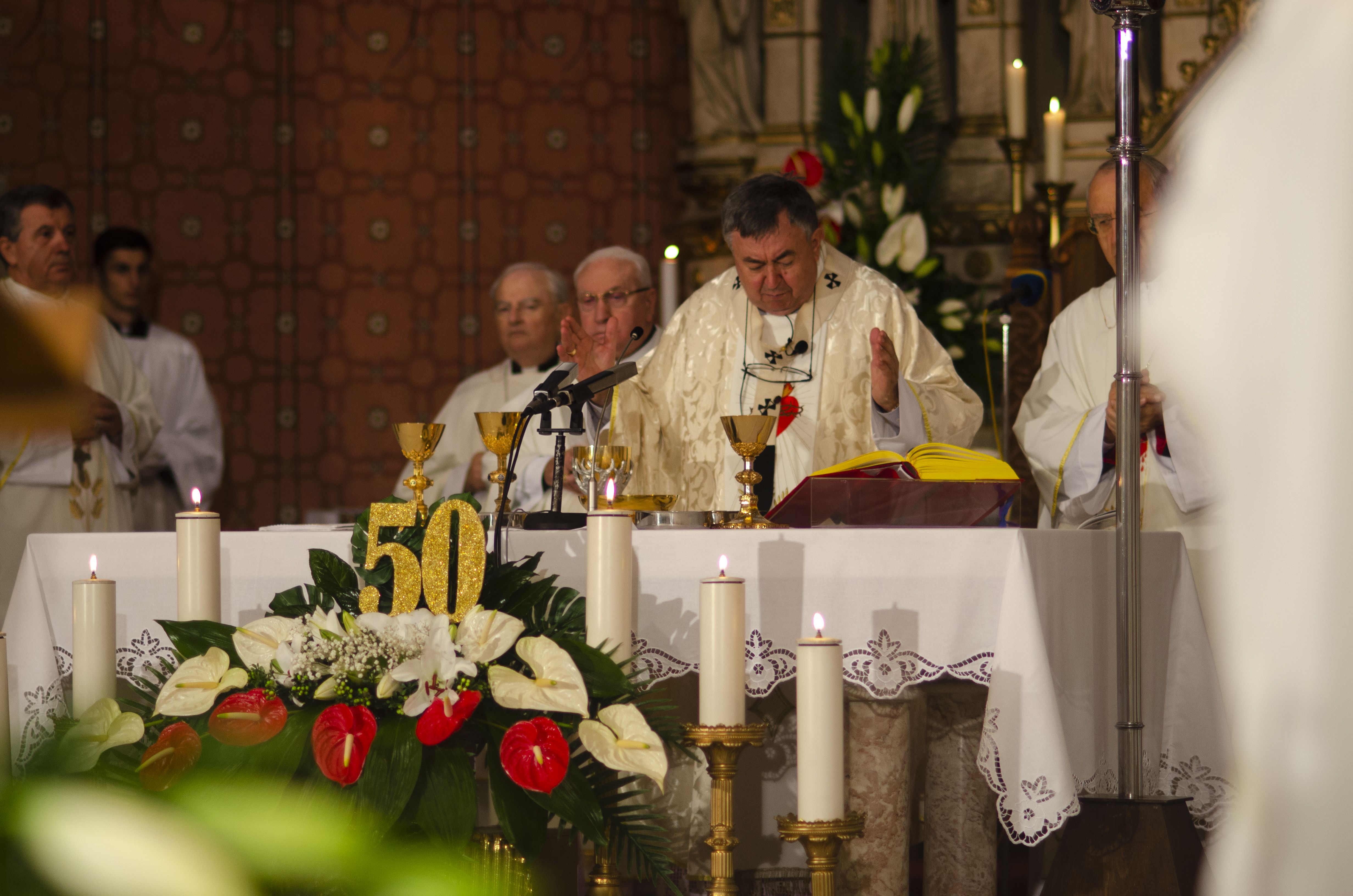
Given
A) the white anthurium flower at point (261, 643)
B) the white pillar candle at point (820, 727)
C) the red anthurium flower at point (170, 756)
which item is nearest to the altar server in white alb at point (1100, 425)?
the white pillar candle at point (820, 727)

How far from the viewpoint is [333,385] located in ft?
20.9

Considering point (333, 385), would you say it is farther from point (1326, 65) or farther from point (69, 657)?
point (1326, 65)

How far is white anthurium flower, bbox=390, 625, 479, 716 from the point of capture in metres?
1.82

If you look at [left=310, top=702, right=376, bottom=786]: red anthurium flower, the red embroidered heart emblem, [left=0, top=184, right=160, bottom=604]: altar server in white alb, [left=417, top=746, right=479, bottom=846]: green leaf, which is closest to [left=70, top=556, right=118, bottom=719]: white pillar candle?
[left=310, top=702, right=376, bottom=786]: red anthurium flower

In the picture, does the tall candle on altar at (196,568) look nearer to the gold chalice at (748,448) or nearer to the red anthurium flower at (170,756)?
the red anthurium flower at (170,756)

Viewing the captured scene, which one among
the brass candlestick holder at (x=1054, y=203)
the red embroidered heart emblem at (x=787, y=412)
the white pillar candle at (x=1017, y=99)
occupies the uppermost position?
the white pillar candle at (x=1017, y=99)

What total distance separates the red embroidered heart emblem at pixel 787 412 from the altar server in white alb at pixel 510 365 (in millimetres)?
1630

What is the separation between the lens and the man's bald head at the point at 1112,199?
328 cm

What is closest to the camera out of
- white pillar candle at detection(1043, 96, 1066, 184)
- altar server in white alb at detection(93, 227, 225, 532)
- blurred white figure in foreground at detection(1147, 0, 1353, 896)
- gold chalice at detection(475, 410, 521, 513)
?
blurred white figure in foreground at detection(1147, 0, 1353, 896)

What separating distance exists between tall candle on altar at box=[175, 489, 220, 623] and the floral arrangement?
0.10 metres

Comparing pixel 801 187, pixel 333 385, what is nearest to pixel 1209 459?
pixel 801 187

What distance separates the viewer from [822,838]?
1848mm

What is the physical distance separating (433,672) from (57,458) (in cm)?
323

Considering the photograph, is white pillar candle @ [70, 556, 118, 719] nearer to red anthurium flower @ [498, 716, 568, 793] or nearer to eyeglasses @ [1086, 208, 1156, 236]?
red anthurium flower @ [498, 716, 568, 793]
